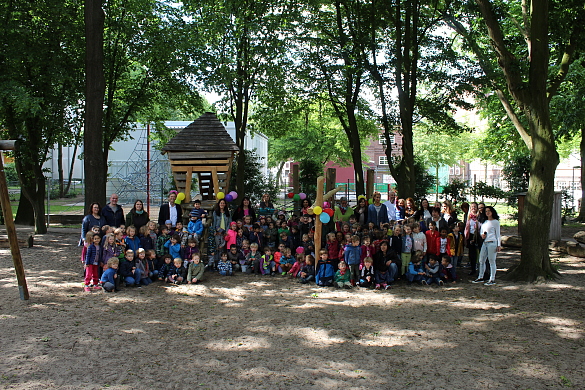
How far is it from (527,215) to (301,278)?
190 inches

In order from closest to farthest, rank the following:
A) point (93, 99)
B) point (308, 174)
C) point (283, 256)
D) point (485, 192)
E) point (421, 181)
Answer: point (283, 256) < point (93, 99) < point (485, 192) < point (308, 174) < point (421, 181)

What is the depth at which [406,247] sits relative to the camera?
390 inches

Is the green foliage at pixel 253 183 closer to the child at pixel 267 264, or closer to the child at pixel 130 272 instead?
the child at pixel 267 264

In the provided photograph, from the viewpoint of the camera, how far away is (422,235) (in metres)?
9.99

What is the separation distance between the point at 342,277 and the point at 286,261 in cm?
163

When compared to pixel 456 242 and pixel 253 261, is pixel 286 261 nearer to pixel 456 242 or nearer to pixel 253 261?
pixel 253 261

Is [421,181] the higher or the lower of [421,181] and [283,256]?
the higher

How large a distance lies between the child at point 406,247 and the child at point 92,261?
601 cm

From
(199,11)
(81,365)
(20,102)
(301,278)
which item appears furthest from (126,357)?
(199,11)

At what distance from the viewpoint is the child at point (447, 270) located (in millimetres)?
9875

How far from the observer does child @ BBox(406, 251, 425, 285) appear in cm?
991

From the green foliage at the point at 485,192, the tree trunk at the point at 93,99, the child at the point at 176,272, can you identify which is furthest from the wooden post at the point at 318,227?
the green foliage at the point at 485,192

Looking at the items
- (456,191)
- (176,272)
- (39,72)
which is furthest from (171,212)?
(456,191)

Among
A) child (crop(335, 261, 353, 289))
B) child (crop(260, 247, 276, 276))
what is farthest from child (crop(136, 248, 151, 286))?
child (crop(335, 261, 353, 289))
